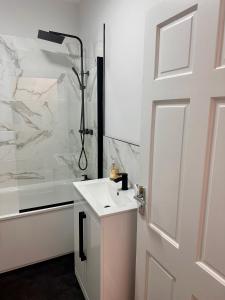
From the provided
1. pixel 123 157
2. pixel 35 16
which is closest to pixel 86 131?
pixel 123 157

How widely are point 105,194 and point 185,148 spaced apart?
1.03 meters

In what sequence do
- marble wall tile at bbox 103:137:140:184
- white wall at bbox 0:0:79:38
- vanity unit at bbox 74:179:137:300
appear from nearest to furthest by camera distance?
vanity unit at bbox 74:179:137:300 < marble wall tile at bbox 103:137:140:184 < white wall at bbox 0:0:79:38

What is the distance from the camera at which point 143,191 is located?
1266 mm

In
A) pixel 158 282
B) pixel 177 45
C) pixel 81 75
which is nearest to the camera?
pixel 177 45

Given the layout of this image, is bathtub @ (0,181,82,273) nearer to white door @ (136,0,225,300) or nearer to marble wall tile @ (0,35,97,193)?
marble wall tile @ (0,35,97,193)

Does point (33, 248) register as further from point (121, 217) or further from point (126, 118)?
point (126, 118)

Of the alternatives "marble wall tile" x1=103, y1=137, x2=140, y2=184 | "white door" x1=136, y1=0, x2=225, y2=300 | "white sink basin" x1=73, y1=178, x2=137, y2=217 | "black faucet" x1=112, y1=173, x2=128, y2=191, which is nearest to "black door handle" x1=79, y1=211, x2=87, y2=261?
"white sink basin" x1=73, y1=178, x2=137, y2=217

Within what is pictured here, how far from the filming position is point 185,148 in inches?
37.3

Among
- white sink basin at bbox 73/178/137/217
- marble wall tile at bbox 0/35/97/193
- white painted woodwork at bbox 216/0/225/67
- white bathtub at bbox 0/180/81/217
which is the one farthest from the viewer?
marble wall tile at bbox 0/35/97/193

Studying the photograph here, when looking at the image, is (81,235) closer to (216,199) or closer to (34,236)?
(34,236)

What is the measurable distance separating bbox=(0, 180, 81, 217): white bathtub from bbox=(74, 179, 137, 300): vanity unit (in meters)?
0.77

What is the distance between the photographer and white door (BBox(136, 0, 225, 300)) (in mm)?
804

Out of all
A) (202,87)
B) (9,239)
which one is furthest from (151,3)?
(9,239)

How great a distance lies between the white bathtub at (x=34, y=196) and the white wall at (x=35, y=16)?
1.74 meters
